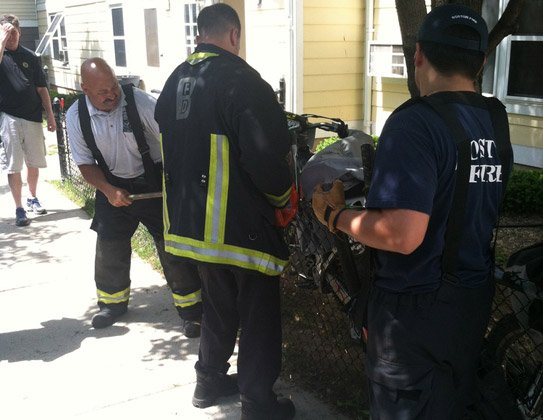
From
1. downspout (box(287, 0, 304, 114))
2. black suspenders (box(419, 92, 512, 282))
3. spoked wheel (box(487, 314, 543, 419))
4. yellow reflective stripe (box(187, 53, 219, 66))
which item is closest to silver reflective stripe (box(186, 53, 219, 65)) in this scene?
yellow reflective stripe (box(187, 53, 219, 66))

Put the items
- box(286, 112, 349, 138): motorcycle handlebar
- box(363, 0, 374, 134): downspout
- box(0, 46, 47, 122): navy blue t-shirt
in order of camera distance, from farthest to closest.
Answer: box(363, 0, 374, 134): downspout, box(0, 46, 47, 122): navy blue t-shirt, box(286, 112, 349, 138): motorcycle handlebar

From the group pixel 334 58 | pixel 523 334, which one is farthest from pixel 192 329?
pixel 334 58

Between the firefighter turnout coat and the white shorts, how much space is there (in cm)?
434

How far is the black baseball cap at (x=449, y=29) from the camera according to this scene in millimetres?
1956

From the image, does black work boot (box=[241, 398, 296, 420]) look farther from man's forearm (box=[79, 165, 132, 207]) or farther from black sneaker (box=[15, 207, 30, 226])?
black sneaker (box=[15, 207, 30, 226])

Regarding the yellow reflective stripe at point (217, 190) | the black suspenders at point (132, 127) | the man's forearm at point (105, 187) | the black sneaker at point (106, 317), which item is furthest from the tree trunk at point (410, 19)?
the black sneaker at point (106, 317)

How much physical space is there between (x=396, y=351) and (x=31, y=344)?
3.06 meters

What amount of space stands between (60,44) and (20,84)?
Result: 48.7 ft

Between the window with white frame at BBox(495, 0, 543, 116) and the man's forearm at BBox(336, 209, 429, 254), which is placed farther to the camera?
the window with white frame at BBox(495, 0, 543, 116)

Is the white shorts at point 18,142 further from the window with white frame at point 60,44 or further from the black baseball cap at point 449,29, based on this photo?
the window with white frame at point 60,44

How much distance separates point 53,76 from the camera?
21672 millimetres

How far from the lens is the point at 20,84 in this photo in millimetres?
6621

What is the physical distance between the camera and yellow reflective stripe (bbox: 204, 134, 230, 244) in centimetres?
282

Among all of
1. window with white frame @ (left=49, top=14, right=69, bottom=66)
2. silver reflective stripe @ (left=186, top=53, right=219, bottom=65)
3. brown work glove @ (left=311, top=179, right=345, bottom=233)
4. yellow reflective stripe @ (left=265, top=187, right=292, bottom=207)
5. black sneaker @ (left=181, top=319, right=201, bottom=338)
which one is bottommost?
black sneaker @ (left=181, top=319, right=201, bottom=338)
